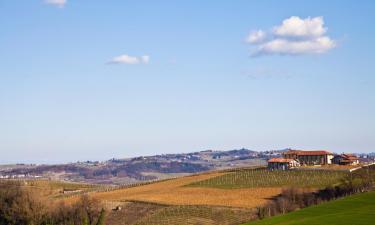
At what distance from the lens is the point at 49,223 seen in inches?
3462

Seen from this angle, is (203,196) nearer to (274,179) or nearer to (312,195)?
(274,179)

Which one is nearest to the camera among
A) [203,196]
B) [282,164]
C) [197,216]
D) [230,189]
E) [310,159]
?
[197,216]

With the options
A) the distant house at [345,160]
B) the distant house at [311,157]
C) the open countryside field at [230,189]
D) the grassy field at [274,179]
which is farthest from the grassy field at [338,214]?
the distant house at [311,157]

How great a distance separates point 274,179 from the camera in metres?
127

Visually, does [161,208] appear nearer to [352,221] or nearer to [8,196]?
[8,196]

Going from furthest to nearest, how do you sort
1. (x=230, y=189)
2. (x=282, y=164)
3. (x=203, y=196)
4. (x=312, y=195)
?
(x=282, y=164)
(x=230, y=189)
(x=203, y=196)
(x=312, y=195)

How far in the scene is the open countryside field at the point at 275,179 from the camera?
11519 cm

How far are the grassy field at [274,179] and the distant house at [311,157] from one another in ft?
83.4

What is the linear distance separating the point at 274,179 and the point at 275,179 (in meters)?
0.36

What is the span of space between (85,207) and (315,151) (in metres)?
100

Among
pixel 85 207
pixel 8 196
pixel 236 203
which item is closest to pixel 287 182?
pixel 236 203

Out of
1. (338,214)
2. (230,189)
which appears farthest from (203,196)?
(338,214)

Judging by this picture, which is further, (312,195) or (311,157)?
(311,157)

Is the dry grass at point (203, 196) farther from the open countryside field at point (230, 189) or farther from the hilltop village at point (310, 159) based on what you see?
the hilltop village at point (310, 159)
